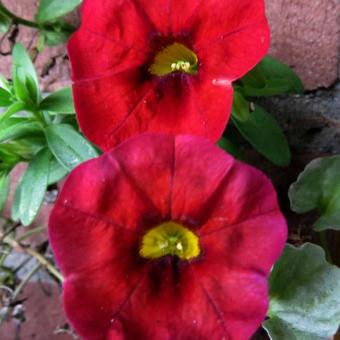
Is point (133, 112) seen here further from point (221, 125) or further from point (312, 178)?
point (312, 178)

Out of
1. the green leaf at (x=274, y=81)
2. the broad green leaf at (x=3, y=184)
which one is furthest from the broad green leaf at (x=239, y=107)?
the broad green leaf at (x=3, y=184)

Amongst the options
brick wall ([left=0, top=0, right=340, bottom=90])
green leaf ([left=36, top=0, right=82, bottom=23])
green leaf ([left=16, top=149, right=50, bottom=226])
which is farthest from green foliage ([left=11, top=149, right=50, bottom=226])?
brick wall ([left=0, top=0, right=340, bottom=90])

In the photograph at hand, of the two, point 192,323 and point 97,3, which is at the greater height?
point 97,3

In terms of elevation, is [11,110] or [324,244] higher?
[11,110]

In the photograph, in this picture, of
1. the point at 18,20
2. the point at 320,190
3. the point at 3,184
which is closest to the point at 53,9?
the point at 18,20

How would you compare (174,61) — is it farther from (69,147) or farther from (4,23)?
(4,23)

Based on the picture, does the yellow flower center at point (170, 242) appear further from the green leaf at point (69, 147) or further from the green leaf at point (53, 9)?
the green leaf at point (53, 9)

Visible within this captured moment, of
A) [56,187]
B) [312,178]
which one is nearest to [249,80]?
[312,178]

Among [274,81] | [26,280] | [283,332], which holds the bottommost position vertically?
[26,280]
